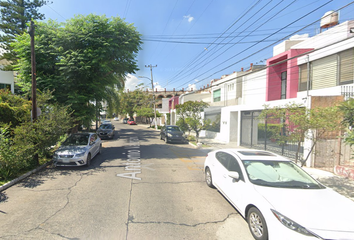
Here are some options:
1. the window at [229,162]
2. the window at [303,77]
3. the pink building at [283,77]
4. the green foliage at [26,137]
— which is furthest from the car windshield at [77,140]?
the window at [303,77]

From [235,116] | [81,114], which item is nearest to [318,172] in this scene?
[235,116]

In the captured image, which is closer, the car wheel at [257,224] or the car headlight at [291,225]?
the car headlight at [291,225]

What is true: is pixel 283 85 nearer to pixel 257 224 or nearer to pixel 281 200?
pixel 281 200

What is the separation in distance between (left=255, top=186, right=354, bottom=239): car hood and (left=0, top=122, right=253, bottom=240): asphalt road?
3.20 feet

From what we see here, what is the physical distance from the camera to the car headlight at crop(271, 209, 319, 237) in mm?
2969

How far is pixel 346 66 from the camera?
11.6 metres

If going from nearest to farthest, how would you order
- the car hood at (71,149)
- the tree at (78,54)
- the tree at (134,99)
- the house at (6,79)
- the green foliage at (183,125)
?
the car hood at (71,149) < the tree at (78,54) < the house at (6,79) < the green foliage at (183,125) < the tree at (134,99)

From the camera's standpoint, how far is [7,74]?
63.0 ft

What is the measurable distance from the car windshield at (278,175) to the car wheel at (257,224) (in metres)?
0.62

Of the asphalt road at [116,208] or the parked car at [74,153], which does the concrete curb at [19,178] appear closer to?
the asphalt road at [116,208]

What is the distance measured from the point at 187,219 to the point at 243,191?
139 cm

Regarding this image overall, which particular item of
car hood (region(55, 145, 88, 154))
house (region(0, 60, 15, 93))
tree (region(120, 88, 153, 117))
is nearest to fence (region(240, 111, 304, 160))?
car hood (region(55, 145, 88, 154))

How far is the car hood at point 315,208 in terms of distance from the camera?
3012mm

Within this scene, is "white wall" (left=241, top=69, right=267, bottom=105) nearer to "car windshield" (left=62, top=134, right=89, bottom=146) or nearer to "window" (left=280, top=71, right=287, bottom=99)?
"window" (left=280, top=71, right=287, bottom=99)
